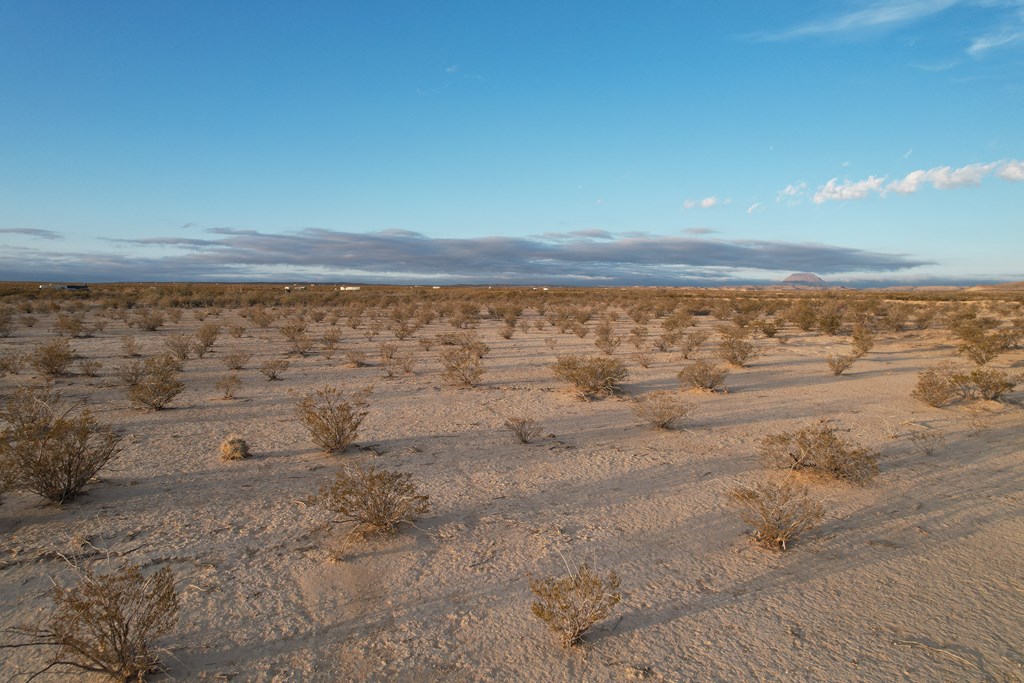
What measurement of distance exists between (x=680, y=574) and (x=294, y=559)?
376cm

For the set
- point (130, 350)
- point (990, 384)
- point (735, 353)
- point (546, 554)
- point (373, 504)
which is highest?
point (990, 384)

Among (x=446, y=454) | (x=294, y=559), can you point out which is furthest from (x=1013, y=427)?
(x=294, y=559)

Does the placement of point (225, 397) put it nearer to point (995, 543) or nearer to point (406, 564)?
point (406, 564)

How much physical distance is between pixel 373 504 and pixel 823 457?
19.5 feet

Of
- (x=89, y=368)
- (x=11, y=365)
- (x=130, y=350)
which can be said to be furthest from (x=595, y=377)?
(x=130, y=350)

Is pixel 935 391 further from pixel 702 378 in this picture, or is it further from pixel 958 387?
→ pixel 702 378

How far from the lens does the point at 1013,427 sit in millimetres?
9812

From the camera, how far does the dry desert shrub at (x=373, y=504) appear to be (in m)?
5.74

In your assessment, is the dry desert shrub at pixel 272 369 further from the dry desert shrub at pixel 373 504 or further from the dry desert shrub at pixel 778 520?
the dry desert shrub at pixel 778 520

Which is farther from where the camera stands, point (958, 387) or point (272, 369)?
point (272, 369)

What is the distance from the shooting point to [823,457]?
7.30m

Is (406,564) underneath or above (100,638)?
underneath

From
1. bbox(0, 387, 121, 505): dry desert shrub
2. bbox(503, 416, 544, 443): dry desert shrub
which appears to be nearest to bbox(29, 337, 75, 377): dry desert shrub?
bbox(0, 387, 121, 505): dry desert shrub

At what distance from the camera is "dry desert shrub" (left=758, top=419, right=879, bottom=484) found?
7129 millimetres
